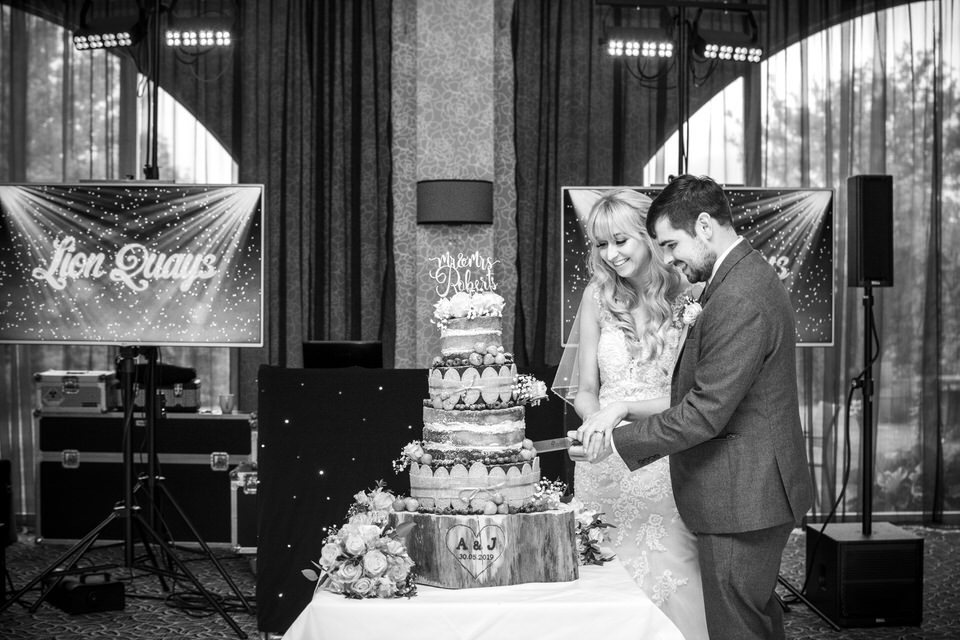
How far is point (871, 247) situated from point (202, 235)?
340cm

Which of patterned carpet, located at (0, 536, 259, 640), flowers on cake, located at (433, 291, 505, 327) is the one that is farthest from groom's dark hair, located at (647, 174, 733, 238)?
patterned carpet, located at (0, 536, 259, 640)

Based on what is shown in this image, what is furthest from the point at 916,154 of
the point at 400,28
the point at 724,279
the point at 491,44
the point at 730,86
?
the point at 724,279

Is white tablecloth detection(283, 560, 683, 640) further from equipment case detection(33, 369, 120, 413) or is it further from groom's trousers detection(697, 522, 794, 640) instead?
equipment case detection(33, 369, 120, 413)

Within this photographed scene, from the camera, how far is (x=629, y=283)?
324cm

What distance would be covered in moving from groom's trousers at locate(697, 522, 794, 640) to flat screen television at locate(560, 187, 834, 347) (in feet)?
10.9

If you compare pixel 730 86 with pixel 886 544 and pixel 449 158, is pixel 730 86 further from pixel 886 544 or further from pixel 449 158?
pixel 886 544

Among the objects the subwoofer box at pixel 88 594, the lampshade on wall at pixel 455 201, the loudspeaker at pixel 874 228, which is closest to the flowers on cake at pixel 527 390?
the loudspeaker at pixel 874 228

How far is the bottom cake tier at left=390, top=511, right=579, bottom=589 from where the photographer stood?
2291 mm

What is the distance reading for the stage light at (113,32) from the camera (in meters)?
5.79

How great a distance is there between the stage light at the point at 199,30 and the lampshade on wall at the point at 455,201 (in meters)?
1.57

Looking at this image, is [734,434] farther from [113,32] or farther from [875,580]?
[113,32]

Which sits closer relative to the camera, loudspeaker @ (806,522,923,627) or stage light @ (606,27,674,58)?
loudspeaker @ (806,522,923,627)

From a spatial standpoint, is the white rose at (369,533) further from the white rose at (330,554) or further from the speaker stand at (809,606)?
the speaker stand at (809,606)

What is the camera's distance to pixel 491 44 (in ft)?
22.1
